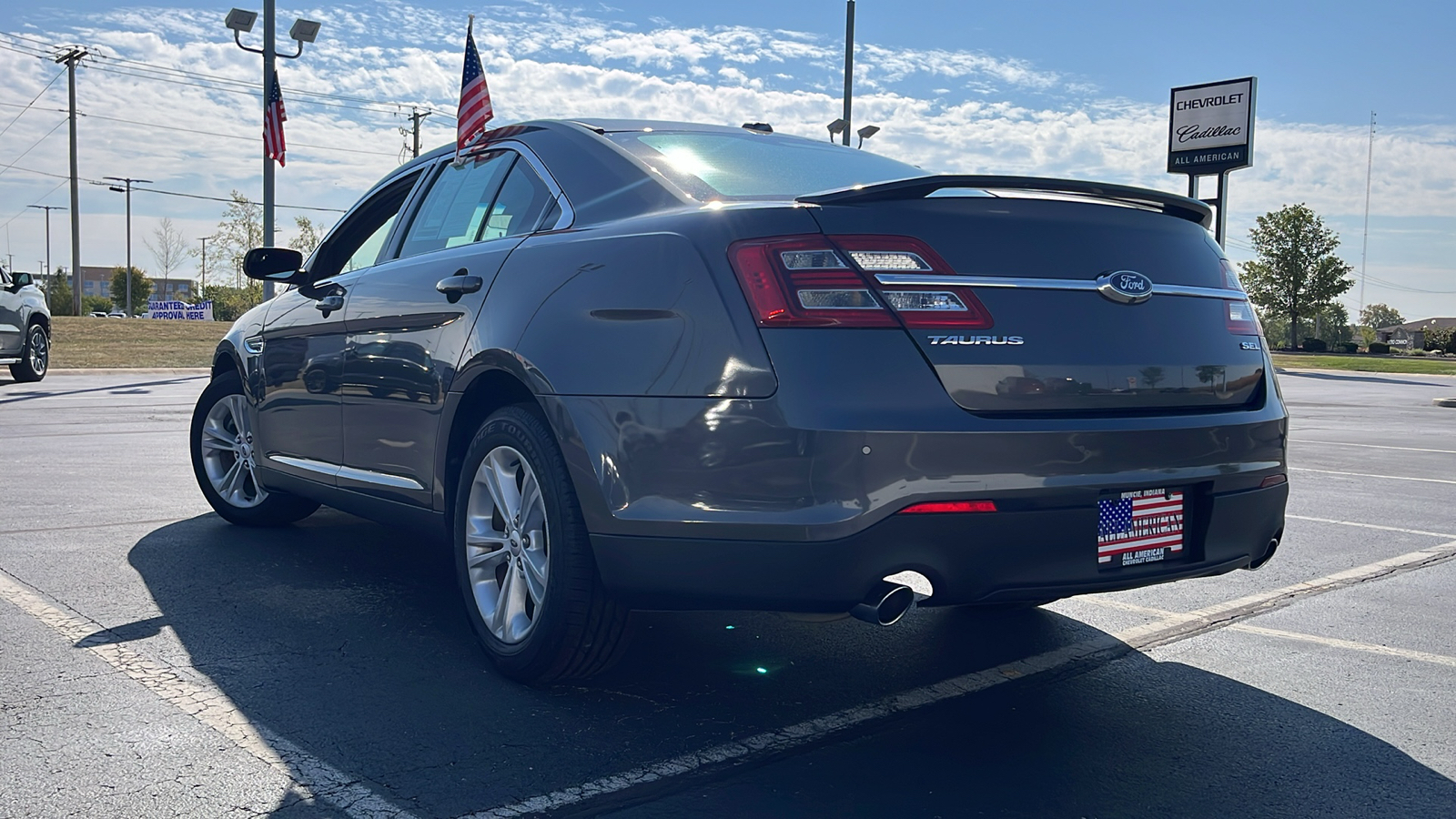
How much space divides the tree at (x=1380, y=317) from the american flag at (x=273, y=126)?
529 ft

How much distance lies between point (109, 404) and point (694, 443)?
13.5m

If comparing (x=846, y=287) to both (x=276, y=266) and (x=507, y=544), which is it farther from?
(x=276, y=266)

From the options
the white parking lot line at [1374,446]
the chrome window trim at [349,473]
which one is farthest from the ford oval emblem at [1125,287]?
the white parking lot line at [1374,446]

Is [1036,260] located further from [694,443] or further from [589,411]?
[589,411]

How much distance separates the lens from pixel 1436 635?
431cm

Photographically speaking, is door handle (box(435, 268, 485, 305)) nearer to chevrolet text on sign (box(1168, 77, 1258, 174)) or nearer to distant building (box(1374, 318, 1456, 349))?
chevrolet text on sign (box(1168, 77, 1258, 174))

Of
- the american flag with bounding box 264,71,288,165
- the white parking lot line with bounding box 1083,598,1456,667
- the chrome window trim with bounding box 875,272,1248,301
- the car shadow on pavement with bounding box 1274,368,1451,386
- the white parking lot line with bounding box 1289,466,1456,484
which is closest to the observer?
the chrome window trim with bounding box 875,272,1248,301

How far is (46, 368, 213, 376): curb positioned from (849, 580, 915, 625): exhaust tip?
2099 centimetres

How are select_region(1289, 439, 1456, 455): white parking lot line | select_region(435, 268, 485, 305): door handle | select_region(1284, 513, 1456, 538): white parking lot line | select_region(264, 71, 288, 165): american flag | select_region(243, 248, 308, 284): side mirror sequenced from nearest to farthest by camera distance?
1. select_region(435, 268, 485, 305): door handle
2. select_region(243, 248, 308, 284): side mirror
3. select_region(1284, 513, 1456, 538): white parking lot line
4. select_region(1289, 439, 1456, 455): white parking lot line
5. select_region(264, 71, 288, 165): american flag

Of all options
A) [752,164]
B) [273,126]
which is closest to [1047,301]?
[752,164]

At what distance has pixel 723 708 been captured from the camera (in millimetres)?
3389

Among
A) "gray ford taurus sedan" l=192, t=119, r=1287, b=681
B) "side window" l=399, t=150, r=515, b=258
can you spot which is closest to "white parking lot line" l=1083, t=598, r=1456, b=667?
"gray ford taurus sedan" l=192, t=119, r=1287, b=681

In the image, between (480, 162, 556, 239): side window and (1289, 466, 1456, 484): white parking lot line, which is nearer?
(480, 162, 556, 239): side window

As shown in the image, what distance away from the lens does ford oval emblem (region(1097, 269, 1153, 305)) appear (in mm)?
3158
